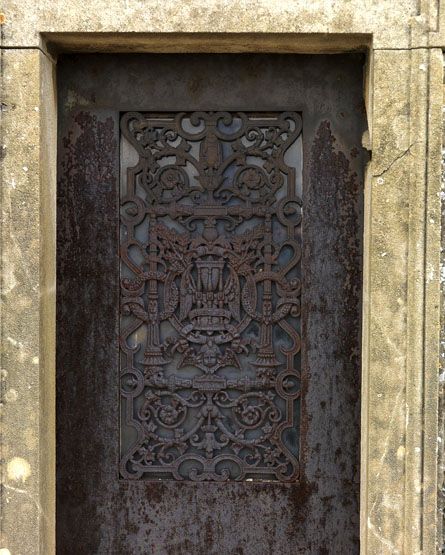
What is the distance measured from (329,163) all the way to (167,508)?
1401 mm

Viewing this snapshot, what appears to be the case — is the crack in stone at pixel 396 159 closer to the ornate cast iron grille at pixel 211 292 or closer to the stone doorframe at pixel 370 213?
the stone doorframe at pixel 370 213

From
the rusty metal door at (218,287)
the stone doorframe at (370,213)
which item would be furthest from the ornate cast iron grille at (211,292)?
the stone doorframe at (370,213)

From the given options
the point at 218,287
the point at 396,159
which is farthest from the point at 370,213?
the point at 218,287

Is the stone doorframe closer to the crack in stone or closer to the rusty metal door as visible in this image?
the crack in stone

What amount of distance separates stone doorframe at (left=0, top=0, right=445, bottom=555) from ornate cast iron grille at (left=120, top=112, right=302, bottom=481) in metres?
0.32

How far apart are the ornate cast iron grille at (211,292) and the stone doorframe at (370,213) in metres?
0.32

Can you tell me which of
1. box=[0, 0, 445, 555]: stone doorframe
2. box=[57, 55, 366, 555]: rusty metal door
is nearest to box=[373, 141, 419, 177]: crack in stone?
box=[0, 0, 445, 555]: stone doorframe

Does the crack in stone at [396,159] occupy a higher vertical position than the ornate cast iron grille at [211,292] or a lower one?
higher

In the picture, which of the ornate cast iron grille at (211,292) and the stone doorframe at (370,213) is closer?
the stone doorframe at (370,213)

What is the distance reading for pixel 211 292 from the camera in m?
2.66

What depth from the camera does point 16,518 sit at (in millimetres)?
2432

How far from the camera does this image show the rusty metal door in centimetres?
265

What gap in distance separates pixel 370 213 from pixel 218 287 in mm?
606

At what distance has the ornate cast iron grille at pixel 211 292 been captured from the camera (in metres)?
2.65
